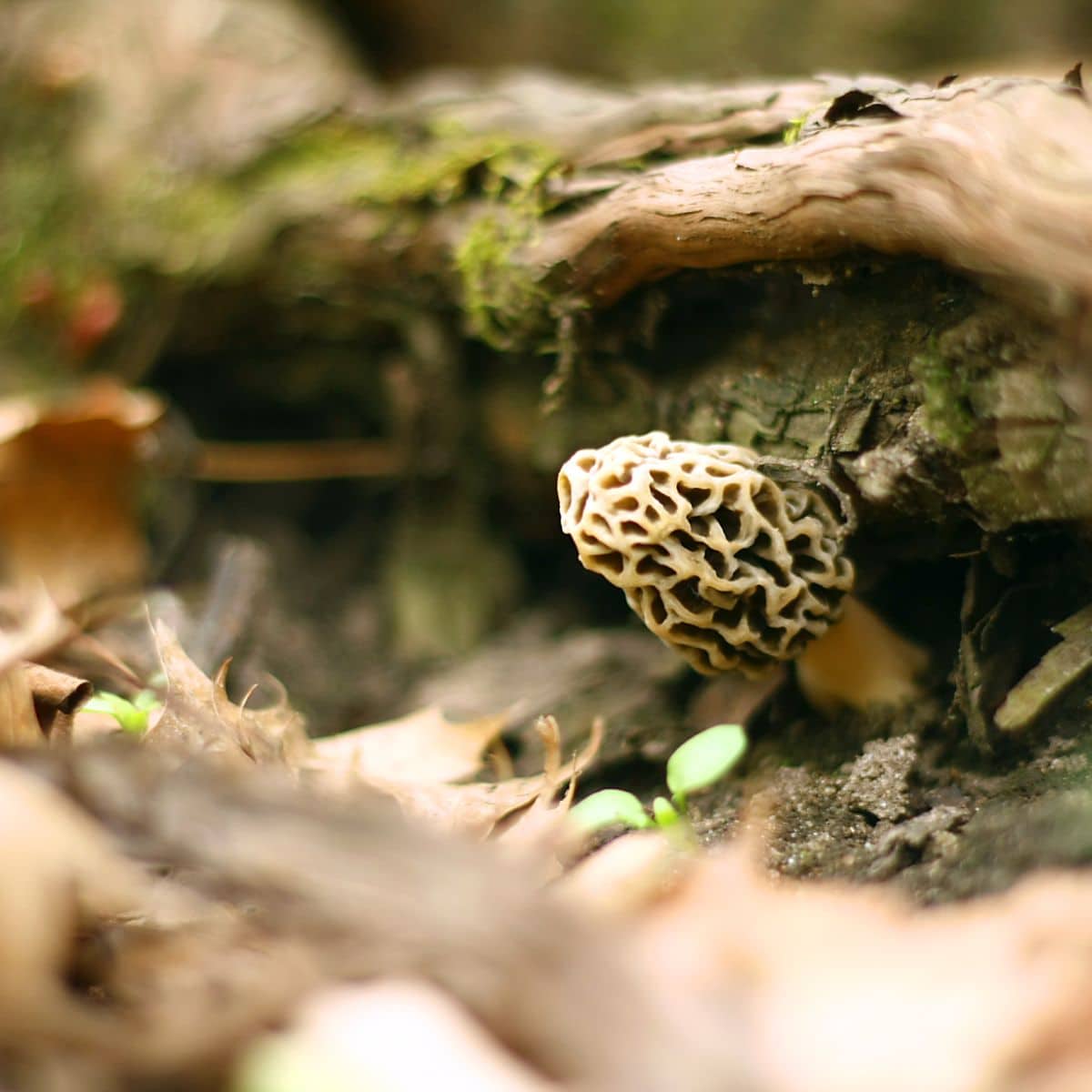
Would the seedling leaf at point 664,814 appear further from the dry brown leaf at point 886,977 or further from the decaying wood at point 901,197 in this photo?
the decaying wood at point 901,197

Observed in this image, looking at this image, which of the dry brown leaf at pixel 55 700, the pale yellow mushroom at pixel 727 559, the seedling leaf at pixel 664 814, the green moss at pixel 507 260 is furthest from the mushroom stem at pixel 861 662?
the dry brown leaf at pixel 55 700

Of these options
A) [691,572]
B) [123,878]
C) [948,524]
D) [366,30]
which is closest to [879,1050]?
[123,878]

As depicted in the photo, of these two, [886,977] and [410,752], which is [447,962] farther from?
[410,752]

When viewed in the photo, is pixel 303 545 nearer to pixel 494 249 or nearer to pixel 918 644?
pixel 494 249

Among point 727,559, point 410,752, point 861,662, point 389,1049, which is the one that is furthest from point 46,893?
point 861,662

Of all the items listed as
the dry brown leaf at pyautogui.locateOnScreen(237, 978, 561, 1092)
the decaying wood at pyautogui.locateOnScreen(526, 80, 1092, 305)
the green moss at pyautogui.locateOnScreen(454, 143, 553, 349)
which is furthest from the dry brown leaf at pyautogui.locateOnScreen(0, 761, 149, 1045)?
the green moss at pyautogui.locateOnScreen(454, 143, 553, 349)

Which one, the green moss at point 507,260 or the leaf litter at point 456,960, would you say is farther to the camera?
the green moss at point 507,260

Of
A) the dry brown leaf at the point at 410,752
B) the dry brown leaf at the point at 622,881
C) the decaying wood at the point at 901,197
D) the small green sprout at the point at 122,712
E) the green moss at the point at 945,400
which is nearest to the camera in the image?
the dry brown leaf at the point at 622,881
